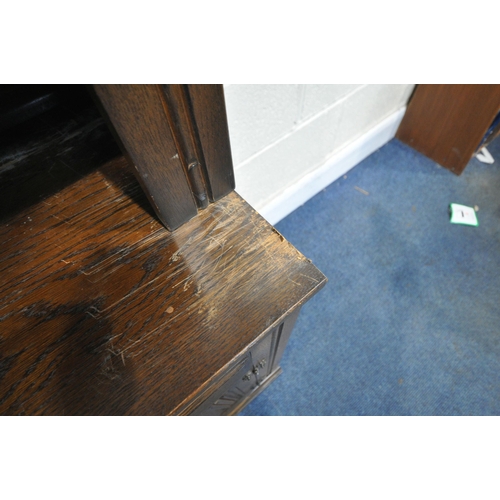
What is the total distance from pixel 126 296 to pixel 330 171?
1.12 metres

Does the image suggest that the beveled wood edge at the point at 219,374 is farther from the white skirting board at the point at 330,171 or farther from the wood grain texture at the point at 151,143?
the white skirting board at the point at 330,171

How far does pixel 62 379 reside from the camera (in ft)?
1.10

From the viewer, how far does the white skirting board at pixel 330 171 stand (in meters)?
1.17

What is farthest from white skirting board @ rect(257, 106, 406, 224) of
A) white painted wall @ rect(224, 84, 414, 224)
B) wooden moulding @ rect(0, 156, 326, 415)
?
wooden moulding @ rect(0, 156, 326, 415)

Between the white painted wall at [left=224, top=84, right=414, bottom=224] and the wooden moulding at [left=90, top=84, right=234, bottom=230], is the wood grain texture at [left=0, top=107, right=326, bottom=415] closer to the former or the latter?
the wooden moulding at [left=90, top=84, right=234, bottom=230]

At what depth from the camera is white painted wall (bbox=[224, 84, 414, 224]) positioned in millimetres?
739

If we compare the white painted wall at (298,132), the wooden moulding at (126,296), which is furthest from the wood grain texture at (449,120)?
the wooden moulding at (126,296)

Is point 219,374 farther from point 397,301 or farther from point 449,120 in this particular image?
point 449,120

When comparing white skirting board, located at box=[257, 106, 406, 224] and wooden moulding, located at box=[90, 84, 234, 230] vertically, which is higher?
wooden moulding, located at box=[90, 84, 234, 230]

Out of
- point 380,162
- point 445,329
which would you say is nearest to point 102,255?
point 445,329

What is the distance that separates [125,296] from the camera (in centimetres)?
39

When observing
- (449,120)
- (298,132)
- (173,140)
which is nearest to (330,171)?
(298,132)

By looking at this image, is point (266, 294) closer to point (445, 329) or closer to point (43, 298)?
point (43, 298)

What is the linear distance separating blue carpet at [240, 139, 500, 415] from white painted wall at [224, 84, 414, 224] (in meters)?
0.16
